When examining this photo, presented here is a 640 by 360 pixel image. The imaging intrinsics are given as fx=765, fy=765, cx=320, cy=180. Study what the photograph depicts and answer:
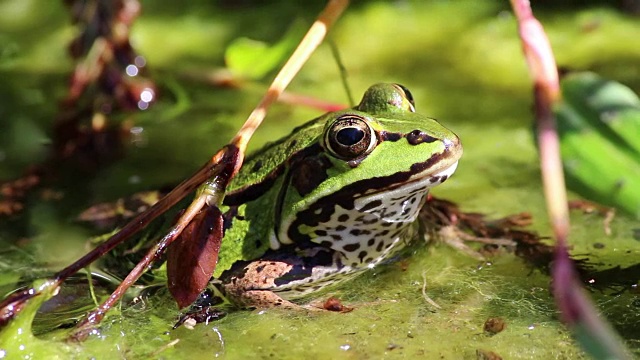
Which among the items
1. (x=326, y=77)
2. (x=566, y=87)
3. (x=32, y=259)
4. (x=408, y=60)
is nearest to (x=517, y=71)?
(x=408, y=60)

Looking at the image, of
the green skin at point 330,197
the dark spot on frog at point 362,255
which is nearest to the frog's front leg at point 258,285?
the green skin at point 330,197

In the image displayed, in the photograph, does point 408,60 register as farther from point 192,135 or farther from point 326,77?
point 192,135

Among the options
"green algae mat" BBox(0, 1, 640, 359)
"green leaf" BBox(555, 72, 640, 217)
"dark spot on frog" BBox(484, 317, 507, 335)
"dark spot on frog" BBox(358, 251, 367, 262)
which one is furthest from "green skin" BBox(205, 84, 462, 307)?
"green leaf" BBox(555, 72, 640, 217)

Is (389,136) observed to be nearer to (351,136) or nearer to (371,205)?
(351,136)

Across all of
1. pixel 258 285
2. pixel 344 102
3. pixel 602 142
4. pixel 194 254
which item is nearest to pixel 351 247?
pixel 258 285

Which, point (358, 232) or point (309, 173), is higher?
point (309, 173)

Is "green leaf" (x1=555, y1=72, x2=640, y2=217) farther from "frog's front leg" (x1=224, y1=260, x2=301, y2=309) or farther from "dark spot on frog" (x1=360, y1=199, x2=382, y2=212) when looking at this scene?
"frog's front leg" (x1=224, y1=260, x2=301, y2=309)

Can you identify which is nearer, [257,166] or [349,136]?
[349,136]
